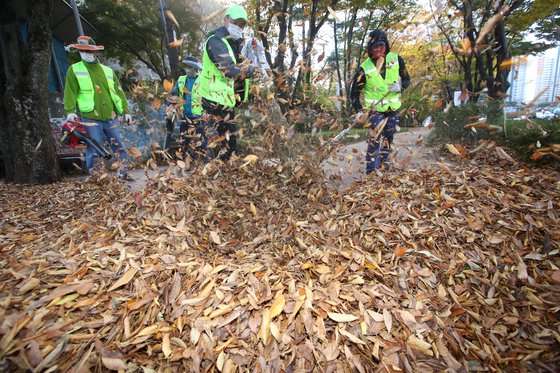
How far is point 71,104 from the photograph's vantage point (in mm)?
3551

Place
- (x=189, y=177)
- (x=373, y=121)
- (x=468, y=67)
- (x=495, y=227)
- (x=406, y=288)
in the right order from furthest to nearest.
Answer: (x=468, y=67) < (x=373, y=121) < (x=189, y=177) < (x=495, y=227) < (x=406, y=288)

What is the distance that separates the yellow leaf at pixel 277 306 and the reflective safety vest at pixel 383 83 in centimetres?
254

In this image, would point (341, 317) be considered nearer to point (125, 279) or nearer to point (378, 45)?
point (125, 279)

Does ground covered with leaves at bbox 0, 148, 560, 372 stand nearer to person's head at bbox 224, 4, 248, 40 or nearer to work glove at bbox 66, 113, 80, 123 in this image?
work glove at bbox 66, 113, 80, 123

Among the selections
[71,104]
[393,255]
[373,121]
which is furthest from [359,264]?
[71,104]

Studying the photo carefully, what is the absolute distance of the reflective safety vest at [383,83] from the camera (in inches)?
126

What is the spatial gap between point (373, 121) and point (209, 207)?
7.63ft

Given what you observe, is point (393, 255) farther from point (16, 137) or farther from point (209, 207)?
point (16, 137)

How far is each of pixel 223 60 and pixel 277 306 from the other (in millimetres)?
2442

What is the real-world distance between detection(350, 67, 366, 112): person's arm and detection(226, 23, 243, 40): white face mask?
1462mm

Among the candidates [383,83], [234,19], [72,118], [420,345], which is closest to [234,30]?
[234,19]

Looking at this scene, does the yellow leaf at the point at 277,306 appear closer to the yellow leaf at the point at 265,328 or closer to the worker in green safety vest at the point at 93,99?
the yellow leaf at the point at 265,328

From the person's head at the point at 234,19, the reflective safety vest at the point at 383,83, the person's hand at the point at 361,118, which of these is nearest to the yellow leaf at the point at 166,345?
the person's hand at the point at 361,118

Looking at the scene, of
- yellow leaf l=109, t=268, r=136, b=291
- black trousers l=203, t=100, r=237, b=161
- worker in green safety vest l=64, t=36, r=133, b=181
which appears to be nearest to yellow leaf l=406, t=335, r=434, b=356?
yellow leaf l=109, t=268, r=136, b=291
